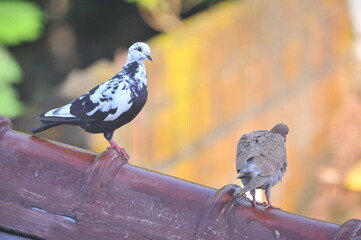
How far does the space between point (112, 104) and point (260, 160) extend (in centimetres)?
61

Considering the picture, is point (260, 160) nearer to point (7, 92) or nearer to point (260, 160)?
point (260, 160)

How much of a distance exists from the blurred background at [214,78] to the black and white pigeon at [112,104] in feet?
7.82

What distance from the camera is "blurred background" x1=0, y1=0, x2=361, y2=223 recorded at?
685 centimetres

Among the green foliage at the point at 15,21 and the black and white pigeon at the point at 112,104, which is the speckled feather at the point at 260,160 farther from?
the green foliage at the point at 15,21

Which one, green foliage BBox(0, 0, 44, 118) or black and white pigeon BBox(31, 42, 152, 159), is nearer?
black and white pigeon BBox(31, 42, 152, 159)

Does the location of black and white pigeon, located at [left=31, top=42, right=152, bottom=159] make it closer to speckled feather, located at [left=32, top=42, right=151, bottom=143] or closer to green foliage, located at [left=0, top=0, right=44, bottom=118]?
speckled feather, located at [left=32, top=42, right=151, bottom=143]

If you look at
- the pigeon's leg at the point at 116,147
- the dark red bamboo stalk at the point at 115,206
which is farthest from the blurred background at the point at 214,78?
the dark red bamboo stalk at the point at 115,206

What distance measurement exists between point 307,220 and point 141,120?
3536 millimetres

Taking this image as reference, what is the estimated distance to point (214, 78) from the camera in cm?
755

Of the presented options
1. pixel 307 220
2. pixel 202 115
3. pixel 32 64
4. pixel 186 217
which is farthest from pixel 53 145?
pixel 32 64

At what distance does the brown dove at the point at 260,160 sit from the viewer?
3408 mm

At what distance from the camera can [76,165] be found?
10.9 ft

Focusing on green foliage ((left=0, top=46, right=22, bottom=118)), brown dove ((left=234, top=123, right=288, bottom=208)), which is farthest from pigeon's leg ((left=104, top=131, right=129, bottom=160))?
green foliage ((left=0, top=46, right=22, bottom=118))

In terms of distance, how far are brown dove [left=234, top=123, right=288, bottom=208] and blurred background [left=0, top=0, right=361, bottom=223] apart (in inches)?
99.9
